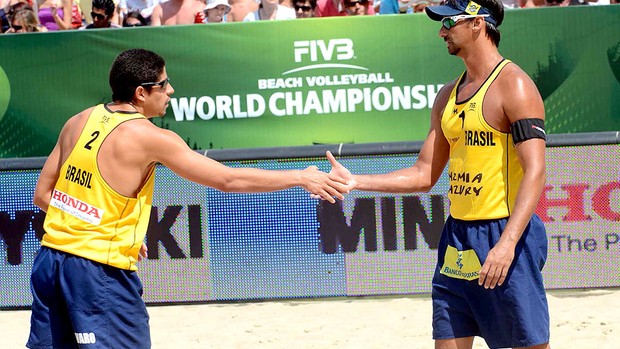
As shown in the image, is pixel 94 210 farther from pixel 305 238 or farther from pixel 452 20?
pixel 305 238

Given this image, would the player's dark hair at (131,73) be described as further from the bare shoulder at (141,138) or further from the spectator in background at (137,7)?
the spectator in background at (137,7)

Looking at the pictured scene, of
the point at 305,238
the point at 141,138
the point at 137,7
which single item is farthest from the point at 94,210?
the point at 137,7

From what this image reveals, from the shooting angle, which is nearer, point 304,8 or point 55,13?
point 304,8

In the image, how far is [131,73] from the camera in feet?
14.9

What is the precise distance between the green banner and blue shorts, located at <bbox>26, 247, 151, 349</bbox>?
429 cm

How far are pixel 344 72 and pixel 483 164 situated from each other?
4.25 m

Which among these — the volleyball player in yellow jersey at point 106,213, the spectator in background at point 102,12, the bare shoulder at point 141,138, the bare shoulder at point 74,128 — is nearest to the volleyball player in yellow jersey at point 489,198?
the volleyball player in yellow jersey at point 106,213

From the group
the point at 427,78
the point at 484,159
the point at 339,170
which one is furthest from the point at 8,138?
the point at 484,159

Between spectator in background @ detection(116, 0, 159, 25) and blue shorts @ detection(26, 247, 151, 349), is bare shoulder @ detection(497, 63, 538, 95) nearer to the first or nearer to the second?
blue shorts @ detection(26, 247, 151, 349)

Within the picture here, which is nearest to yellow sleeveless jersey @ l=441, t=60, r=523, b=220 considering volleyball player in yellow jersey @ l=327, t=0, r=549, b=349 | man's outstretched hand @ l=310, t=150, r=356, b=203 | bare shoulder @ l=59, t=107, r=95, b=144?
volleyball player in yellow jersey @ l=327, t=0, r=549, b=349

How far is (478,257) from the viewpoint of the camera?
4.44 m

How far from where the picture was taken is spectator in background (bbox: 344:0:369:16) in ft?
30.6

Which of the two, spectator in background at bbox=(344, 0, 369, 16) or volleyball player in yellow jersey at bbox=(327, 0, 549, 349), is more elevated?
spectator in background at bbox=(344, 0, 369, 16)

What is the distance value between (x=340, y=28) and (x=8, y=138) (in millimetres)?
2841
